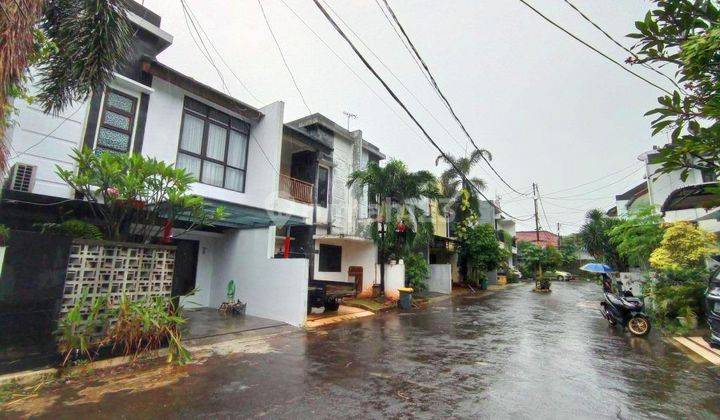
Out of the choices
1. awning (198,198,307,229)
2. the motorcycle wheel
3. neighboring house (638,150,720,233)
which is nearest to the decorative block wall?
awning (198,198,307,229)

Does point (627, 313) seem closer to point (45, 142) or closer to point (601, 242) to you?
Answer: point (601, 242)

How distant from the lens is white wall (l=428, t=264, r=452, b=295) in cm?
2117

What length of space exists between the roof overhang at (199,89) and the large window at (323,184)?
3824 mm

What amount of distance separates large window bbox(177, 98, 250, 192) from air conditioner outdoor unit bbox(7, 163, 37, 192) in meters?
3.51

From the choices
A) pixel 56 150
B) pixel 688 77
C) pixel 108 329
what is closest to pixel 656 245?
pixel 688 77

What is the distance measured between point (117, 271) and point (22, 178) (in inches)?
118

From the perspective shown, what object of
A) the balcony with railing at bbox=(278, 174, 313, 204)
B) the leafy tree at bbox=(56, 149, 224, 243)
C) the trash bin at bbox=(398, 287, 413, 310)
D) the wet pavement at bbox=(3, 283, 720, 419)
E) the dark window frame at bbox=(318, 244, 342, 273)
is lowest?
the wet pavement at bbox=(3, 283, 720, 419)

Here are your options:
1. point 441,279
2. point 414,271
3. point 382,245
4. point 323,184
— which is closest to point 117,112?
point 323,184

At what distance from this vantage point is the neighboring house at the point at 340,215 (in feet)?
49.0

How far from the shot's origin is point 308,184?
1430cm

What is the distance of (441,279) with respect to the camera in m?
21.4

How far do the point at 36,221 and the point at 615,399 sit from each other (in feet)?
35.3

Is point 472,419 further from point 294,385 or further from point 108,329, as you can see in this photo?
point 108,329

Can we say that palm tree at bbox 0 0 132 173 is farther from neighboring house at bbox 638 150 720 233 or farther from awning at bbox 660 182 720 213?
awning at bbox 660 182 720 213
